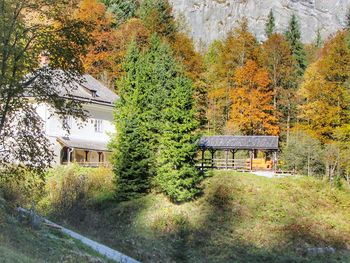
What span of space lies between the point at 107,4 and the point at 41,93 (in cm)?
5128

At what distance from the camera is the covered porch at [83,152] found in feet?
127

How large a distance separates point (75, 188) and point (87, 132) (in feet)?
34.8

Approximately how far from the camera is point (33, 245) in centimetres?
A: 1634

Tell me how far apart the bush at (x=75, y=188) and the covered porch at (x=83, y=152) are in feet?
11.6

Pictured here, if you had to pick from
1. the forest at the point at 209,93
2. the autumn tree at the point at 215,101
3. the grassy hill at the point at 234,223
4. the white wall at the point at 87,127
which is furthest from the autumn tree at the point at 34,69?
the autumn tree at the point at 215,101

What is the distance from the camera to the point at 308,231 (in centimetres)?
2808

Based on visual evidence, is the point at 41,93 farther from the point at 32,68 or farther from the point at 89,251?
the point at 89,251

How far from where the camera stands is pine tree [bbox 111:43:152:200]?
104 ft

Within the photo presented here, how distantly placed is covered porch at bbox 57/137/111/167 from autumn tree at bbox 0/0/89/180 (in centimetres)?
1888

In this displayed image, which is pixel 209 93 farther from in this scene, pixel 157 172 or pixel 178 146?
pixel 178 146

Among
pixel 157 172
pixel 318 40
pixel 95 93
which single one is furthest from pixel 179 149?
pixel 318 40

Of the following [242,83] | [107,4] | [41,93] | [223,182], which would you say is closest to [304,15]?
[107,4]

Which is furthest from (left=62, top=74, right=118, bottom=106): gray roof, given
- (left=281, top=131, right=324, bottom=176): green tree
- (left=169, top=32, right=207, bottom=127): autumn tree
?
(left=281, top=131, right=324, bottom=176): green tree

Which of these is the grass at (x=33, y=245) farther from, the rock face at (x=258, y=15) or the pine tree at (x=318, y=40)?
the pine tree at (x=318, y=40)
